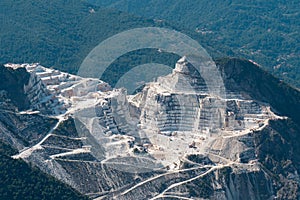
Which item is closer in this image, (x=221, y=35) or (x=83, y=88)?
(x=83, y=88)

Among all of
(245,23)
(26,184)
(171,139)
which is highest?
(245,23)

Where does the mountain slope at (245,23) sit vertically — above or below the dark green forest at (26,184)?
above

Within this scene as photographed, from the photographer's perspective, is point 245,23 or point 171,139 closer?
point 171,139

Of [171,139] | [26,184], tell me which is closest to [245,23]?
[171,139]


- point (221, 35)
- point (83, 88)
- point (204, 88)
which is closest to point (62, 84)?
point (83, 88)

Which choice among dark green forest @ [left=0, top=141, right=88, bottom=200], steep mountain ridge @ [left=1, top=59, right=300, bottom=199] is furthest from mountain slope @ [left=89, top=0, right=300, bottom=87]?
dark green forest @ [left=0, top=141, right=88, bottom=200]

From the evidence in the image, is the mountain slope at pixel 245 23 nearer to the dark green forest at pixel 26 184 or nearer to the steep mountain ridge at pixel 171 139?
the steep mountain ridge at pixel 171 139

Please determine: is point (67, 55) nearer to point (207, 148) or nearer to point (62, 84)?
point (62, 84)

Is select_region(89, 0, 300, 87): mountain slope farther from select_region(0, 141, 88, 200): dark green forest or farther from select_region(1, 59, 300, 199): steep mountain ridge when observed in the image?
select_region(0, 141, 88, 200): dark green forest

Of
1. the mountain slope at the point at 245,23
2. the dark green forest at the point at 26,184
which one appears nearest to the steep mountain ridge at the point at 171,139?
the dark green forest at the point at 26,184

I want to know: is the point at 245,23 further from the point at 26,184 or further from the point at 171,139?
the point at 26,184

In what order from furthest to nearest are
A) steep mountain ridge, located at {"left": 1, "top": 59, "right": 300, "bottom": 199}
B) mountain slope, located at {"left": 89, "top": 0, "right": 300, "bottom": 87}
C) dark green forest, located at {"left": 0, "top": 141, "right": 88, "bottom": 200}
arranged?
mountain slope, located at {"left": 89, "top": 0, "right": 300, "bottom": 87} < steep mountain ridge, located at {"left": 1, "top": 59, "right": 300, "bottom": 199} < dark green forest, located at {"left": 0, "top": 141, "right": 88, "bottom": 200}
